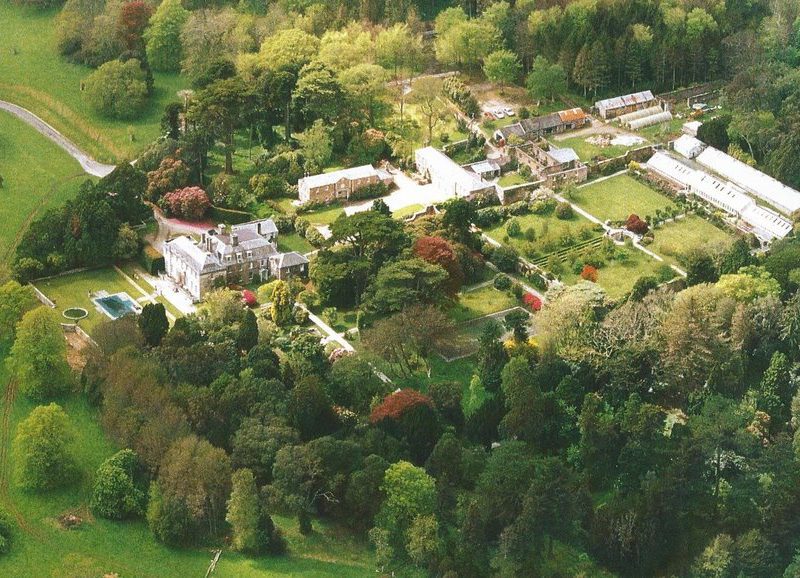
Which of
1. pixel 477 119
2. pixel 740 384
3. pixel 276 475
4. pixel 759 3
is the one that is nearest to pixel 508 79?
pixel 477 119

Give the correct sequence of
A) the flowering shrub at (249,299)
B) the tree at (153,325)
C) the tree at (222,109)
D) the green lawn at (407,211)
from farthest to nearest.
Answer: the tree at (222,109) < the green lawn at (407,211) < the flowering shrub at (249,299) < the tree at (153,325)

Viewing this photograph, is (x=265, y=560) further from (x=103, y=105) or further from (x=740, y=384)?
(x=103, y=105)

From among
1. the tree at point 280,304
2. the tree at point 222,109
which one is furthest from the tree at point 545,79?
the tree at point 280,304

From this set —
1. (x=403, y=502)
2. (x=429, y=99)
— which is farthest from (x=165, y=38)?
(x=403, y=502)

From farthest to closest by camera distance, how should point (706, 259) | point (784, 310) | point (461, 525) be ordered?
point (706, 259)
point (784, 310)
point (461, 525)

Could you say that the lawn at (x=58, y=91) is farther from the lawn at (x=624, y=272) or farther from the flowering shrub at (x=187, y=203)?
the lawn at (x=624, y=272)

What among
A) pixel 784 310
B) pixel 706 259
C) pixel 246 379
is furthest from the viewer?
pixel 706 259
